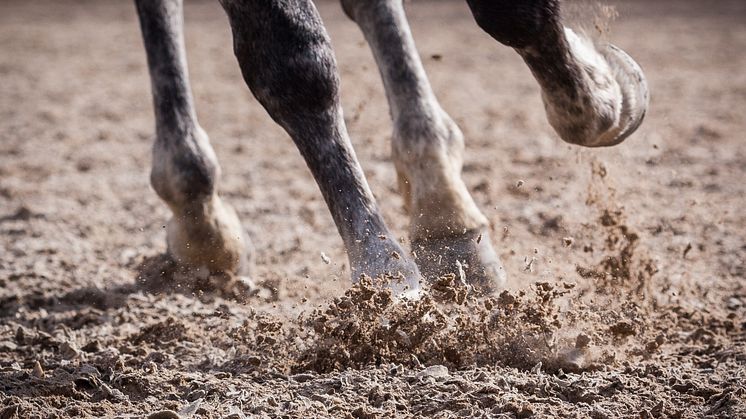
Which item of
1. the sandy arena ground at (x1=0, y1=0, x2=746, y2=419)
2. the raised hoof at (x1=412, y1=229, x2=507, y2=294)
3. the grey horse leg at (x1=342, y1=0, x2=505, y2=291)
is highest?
the grey horse leg at (x1=342, y1=0, x2=505, y2=291)

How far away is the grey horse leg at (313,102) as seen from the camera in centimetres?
245

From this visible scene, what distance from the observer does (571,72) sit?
2.54m

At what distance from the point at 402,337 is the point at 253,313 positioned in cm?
45

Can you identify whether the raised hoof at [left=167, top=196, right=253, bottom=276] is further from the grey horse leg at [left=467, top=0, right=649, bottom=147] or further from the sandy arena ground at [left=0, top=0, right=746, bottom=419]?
the grey horse leg at [left=467, top=0, right=649, bottom=147]

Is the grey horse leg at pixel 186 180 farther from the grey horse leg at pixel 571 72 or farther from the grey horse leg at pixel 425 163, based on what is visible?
the grey horse leg at pixel 571 72

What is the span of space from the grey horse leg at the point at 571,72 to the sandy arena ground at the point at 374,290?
0.25 m

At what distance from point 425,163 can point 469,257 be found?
376 mm

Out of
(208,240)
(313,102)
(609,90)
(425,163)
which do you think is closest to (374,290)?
(313,102)

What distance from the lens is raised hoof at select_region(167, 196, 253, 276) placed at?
338 cm

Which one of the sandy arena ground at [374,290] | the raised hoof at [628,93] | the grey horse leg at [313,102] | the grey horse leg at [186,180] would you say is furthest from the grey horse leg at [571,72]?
the grey horse leg at [186,180]

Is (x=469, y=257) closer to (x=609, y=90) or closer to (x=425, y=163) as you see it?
(x=425, y=163)

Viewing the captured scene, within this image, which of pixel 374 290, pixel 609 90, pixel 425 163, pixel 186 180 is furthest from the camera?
pixel 186 180

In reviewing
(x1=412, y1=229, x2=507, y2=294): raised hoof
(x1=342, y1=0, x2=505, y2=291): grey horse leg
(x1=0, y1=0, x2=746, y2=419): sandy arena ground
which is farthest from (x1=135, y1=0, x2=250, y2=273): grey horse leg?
(x1=412, y1=229, x2=507, y2=294): raised hoof

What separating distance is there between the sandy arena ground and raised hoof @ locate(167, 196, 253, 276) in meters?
0.14
